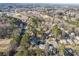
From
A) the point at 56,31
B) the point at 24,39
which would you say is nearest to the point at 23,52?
the point at 24,39

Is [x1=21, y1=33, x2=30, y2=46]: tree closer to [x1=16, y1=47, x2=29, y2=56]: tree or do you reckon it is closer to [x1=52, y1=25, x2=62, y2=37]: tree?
[x1=16, y1=47, x2=29, y2=56]: tree

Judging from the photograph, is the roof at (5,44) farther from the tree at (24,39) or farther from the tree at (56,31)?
the tree at (56,31)

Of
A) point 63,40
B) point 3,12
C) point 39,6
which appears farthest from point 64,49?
point 3,12

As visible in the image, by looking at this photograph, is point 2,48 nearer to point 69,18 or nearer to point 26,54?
point 26,54

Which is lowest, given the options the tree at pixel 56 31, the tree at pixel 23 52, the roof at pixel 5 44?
the tree at pixel 23 52

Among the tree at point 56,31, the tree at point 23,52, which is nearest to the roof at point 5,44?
the tree at point 23,52

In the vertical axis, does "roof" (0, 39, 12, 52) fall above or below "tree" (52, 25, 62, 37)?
below

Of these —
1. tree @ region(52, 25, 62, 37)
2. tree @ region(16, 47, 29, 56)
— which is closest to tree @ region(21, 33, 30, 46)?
tree @ region(16, 47, 29, 56)

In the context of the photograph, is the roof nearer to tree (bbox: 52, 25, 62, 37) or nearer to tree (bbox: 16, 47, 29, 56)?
tree (bbox: 16, 47, 29, 56)

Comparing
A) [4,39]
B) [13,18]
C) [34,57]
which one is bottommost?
[34,57]

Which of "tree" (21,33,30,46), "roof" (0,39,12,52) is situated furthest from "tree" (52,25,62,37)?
"roof" (0,39,12,52)

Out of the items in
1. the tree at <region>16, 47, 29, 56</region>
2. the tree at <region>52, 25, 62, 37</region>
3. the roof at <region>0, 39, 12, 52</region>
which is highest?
the tree at <region>52, 25, 62, 37</region>
